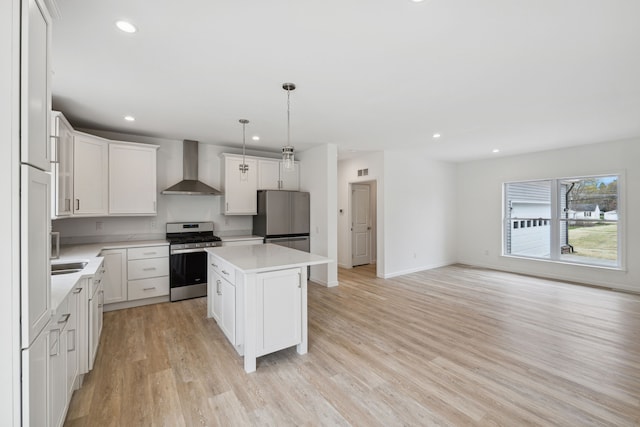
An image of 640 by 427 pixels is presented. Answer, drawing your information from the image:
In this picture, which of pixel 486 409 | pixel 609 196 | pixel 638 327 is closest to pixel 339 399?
pixel 486 409

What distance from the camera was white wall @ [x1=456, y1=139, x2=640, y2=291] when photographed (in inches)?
183

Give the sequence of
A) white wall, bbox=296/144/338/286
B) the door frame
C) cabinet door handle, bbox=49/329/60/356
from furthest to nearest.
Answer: the door frame
white wall, bbox=296/144/338/286
cabinet door handle, bbox=49/329/60/356

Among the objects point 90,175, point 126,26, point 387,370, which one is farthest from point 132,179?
point 387,370

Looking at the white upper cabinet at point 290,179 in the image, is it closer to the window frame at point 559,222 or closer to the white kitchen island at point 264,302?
the white kitchen island at point 264,302

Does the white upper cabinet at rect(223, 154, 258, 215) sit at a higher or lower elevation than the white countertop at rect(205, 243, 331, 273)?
higher

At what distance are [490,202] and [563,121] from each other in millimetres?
2967

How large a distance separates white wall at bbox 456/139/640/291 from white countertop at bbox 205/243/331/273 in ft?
17.3

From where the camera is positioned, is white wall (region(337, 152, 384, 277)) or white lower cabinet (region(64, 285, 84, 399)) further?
white wall (region(337, 152, 384, 277))

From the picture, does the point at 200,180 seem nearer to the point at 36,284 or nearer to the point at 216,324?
the point at 216,324

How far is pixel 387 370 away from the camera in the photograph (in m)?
2.44

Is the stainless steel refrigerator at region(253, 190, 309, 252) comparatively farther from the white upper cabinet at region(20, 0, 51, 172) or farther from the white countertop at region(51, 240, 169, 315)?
the white upper cabinet at region(20, 0, 51, 172)

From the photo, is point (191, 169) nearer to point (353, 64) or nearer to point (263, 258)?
point (263, 258)

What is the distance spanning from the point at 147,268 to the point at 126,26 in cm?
322

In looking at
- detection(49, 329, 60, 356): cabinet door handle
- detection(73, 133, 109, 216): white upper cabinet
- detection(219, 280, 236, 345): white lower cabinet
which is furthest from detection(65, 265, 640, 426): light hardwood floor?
detection(73, 133, 109, 216): white upper cabinet
